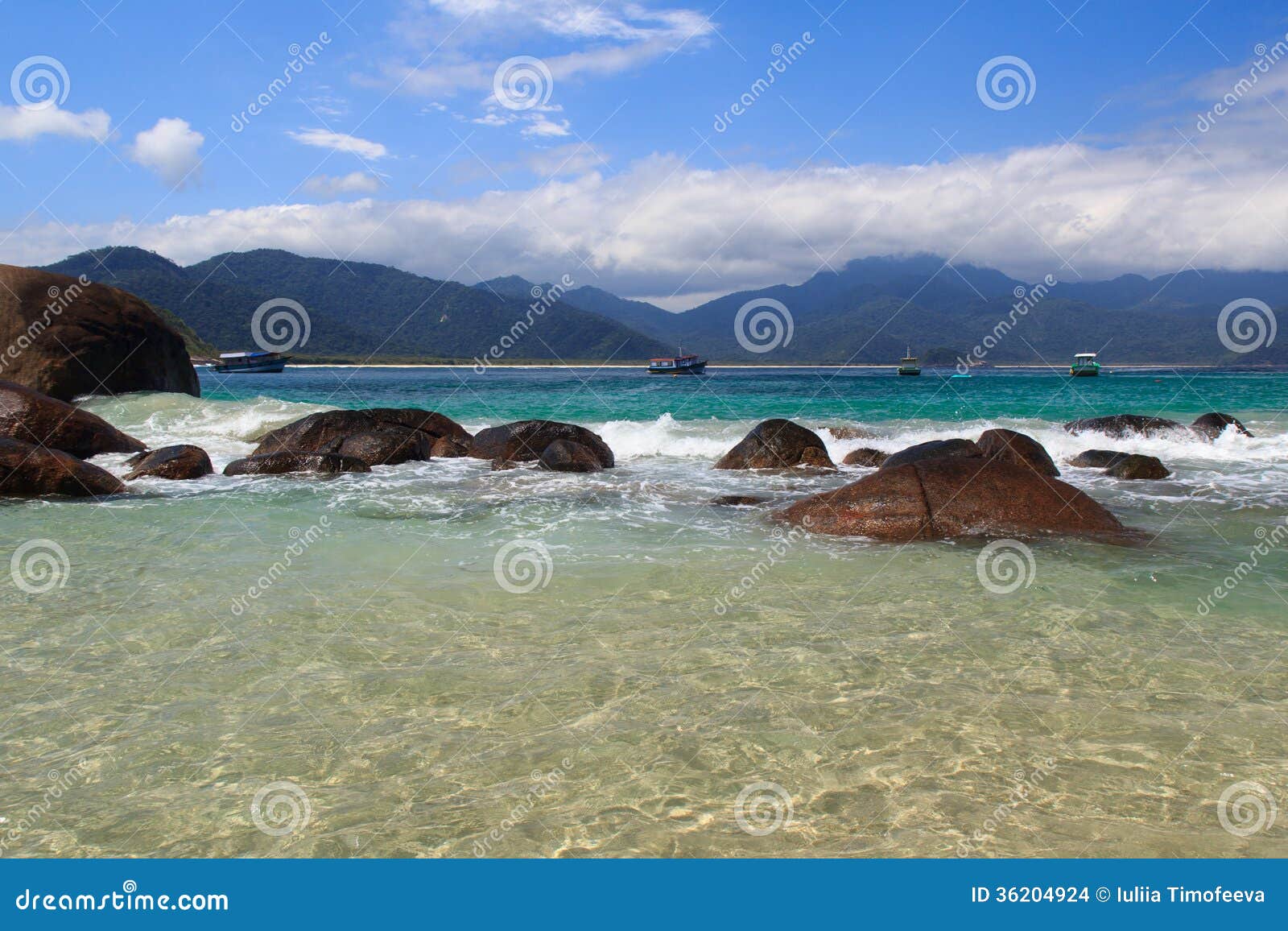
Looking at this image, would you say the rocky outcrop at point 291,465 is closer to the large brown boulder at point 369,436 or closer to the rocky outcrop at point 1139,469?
the large brown boulder at point 369,436

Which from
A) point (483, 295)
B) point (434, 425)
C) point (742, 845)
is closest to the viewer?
point (742, 845)

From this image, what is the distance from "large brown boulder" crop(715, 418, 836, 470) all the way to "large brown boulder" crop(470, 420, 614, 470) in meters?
2.55

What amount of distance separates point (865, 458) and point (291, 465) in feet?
37.2

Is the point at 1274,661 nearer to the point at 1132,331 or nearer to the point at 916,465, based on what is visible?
the point at 916,465

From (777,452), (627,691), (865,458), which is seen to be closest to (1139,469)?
(865,458)

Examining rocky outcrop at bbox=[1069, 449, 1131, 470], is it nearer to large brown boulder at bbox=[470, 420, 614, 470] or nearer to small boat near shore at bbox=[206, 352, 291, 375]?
large brown boulder at bbox=[470, 420, 614, 470]

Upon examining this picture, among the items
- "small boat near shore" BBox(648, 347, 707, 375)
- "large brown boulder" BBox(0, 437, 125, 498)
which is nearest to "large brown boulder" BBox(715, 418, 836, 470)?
"large brown boulder" BBox(0, 437, 125, 498)

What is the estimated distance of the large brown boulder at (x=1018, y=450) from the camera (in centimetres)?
1298

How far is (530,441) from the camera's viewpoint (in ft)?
54.6

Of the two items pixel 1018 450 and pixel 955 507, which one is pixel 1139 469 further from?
pixel 955 507

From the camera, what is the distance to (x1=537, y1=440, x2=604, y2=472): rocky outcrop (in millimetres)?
15133

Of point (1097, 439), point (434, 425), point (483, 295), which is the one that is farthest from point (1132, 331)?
point (434, 425)

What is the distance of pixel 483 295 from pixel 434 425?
134 m

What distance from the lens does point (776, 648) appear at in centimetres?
532
